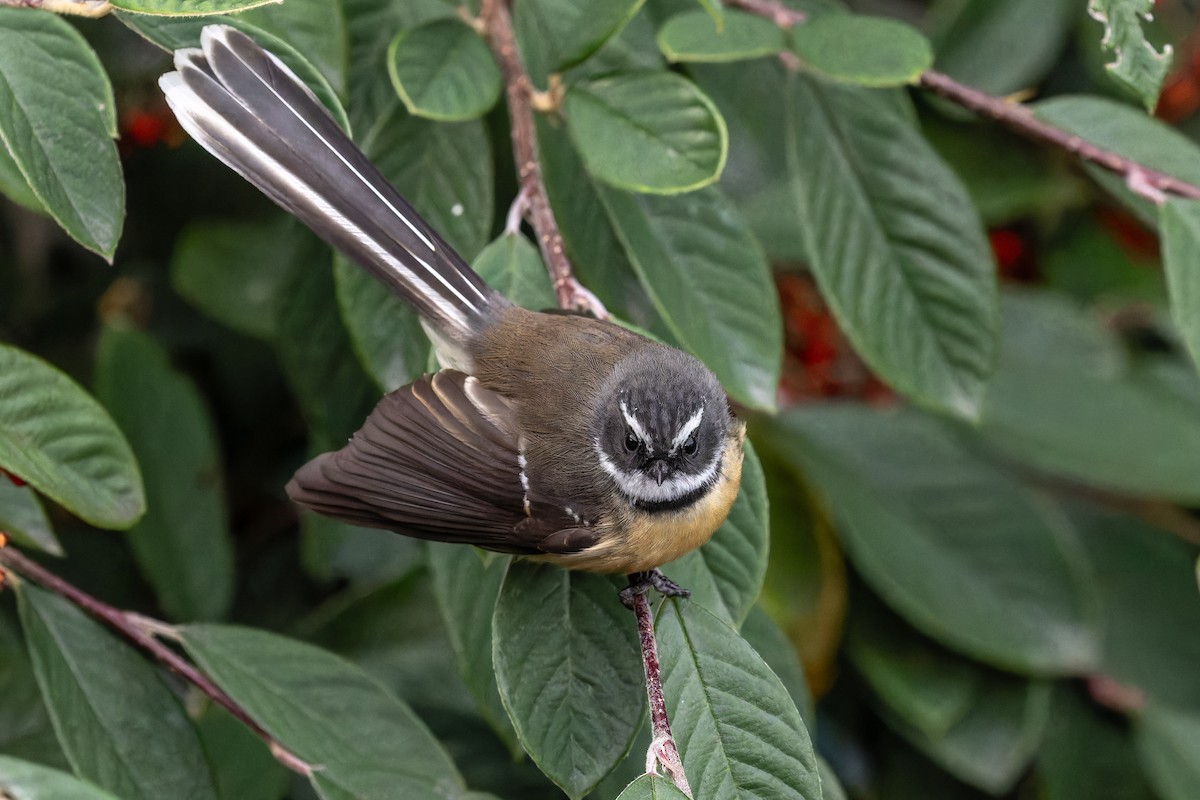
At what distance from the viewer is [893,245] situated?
6.85 ft

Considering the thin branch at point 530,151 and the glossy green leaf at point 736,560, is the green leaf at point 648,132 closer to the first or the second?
the thin branch at point 530,151

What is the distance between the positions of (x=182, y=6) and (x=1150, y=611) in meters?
2.49

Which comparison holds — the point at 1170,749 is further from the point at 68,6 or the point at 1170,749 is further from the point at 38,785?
the point at 68,6

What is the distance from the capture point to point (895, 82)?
1749 mm

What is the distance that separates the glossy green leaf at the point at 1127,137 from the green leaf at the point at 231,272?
1.48 m

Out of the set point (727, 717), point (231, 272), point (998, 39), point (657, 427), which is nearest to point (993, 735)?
point (657, 427)

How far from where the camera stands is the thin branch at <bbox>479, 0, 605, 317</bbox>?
172 centimetres

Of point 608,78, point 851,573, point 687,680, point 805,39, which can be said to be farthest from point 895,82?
point 851,573

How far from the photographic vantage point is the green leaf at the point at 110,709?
150 centimetres

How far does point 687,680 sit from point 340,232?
2.60 ft

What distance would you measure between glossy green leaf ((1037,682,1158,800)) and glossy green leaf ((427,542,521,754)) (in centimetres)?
143

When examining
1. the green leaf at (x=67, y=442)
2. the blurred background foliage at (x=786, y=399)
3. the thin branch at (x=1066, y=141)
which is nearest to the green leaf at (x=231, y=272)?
the blurred background foliage at (x=786, y=399)

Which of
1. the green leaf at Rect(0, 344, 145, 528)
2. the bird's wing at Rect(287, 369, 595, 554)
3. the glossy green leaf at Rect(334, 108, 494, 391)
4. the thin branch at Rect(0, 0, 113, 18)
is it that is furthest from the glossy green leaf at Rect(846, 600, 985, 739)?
the thin branch at Rect(0, 0, 113, 18)

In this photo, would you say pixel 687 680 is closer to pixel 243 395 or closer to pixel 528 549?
pixel 528 549
